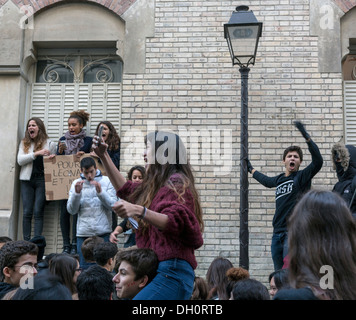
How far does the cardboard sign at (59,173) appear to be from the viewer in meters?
8.48

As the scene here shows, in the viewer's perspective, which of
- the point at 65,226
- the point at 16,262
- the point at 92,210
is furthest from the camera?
the point at 65,226

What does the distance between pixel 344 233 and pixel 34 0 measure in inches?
340

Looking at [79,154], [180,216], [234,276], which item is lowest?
[234,276]

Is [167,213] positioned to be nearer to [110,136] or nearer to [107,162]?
[107,162]

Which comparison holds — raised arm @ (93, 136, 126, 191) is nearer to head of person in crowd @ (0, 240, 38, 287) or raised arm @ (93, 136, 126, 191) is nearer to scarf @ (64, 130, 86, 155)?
head of person in crowd @ (0, 240, 38, 287)

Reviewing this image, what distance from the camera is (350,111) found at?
914 centimetres

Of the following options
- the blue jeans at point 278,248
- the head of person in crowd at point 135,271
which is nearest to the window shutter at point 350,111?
the blue jeans at point 278,248

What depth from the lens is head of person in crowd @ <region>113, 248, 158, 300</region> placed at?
12.1 ft

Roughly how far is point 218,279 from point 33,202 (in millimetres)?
4294

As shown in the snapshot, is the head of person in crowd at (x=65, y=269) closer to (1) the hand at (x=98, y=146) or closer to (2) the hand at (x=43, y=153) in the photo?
(1) the hand at (x=98, y=146)

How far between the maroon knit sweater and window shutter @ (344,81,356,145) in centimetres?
611

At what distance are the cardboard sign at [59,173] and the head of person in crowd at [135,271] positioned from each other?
A: 4.77m

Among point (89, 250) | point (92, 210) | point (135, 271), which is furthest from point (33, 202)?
point (135, 271)
